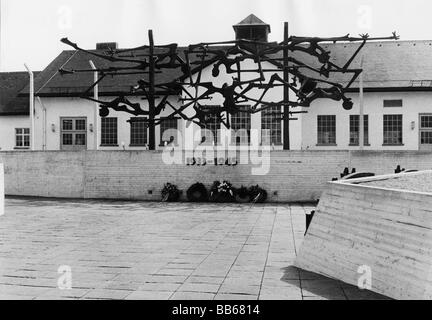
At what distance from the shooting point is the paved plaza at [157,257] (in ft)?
19.3

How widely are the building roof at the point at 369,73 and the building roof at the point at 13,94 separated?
1237mm

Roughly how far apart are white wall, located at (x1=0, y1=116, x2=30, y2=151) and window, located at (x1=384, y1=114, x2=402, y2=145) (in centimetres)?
2079

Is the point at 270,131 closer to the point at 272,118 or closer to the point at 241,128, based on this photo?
the point at 272,118

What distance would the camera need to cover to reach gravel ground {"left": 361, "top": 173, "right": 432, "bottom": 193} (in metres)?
6.64

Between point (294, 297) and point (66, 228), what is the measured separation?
23.8 feet

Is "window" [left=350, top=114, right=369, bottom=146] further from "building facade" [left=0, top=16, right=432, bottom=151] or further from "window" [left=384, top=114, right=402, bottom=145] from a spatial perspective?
"window" [left=384, top=114, right=402, bottom=145]

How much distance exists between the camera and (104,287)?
602cm

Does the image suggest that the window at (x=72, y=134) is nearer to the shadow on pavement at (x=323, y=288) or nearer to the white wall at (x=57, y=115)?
the white wall at (x=57, y=115)

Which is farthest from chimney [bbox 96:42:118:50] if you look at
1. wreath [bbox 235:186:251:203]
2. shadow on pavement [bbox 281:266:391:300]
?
shadow on pavement [bbox 281:266:391:300]

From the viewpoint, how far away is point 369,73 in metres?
28.4

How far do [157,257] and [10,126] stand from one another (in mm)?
25977

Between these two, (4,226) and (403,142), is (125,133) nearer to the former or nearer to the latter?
(403,142)

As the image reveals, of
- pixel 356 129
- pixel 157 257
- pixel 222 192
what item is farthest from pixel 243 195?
pixel 356 129
